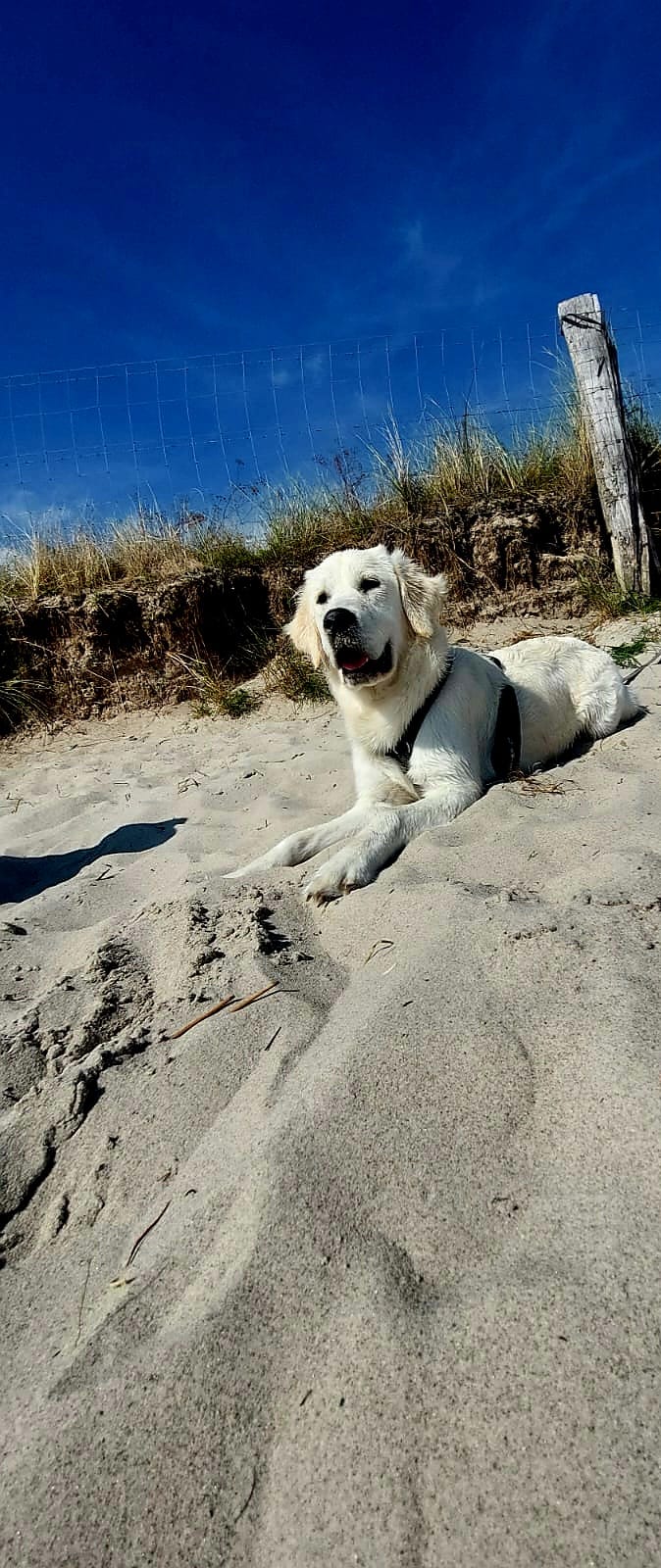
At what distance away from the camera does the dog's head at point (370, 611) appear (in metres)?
3.73

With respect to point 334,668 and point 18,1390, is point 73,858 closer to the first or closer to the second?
point 334,668

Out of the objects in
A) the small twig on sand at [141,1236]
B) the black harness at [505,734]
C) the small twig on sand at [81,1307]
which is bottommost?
the small twig on sand at [81,1307]

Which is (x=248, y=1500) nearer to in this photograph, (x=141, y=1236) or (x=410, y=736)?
(x=141, y=1236)

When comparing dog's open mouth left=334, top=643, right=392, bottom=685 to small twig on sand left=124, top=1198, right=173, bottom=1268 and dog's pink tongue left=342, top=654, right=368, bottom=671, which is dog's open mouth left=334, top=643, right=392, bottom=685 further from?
small twig on sand left=124, top=1198, right=173, bottom=1268

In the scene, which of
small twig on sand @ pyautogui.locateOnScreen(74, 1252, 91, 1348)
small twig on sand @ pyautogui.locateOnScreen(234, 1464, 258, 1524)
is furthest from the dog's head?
small twig on sand @ pyautogui.locateOnScreen(234, 1464, 258, 1524)

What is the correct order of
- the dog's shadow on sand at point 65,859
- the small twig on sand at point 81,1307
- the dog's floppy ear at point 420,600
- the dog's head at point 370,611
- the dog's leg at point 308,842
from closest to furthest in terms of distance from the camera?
the small twig on sand at point 81,1307 → the dog's leg at point 308,842 → the dog's shadow on sand at point 65,859 → the dog's head at point 370,611 → the dog's floppy ear at point 420,600

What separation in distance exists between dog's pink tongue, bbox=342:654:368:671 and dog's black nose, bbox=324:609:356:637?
0.17m

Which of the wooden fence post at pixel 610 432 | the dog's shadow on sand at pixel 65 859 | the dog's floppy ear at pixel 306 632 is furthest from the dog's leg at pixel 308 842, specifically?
the wooden fence post at pixel 610 432

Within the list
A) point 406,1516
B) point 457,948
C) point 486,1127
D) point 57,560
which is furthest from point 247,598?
point 406,1516

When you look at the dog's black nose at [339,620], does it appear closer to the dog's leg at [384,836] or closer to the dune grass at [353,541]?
the dog's leg at [384,836]

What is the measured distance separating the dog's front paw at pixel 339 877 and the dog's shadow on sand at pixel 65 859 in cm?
133

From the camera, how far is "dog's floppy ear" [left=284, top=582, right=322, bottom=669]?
4.25 meters

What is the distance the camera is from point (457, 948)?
6.49ft

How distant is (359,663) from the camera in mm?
3822
